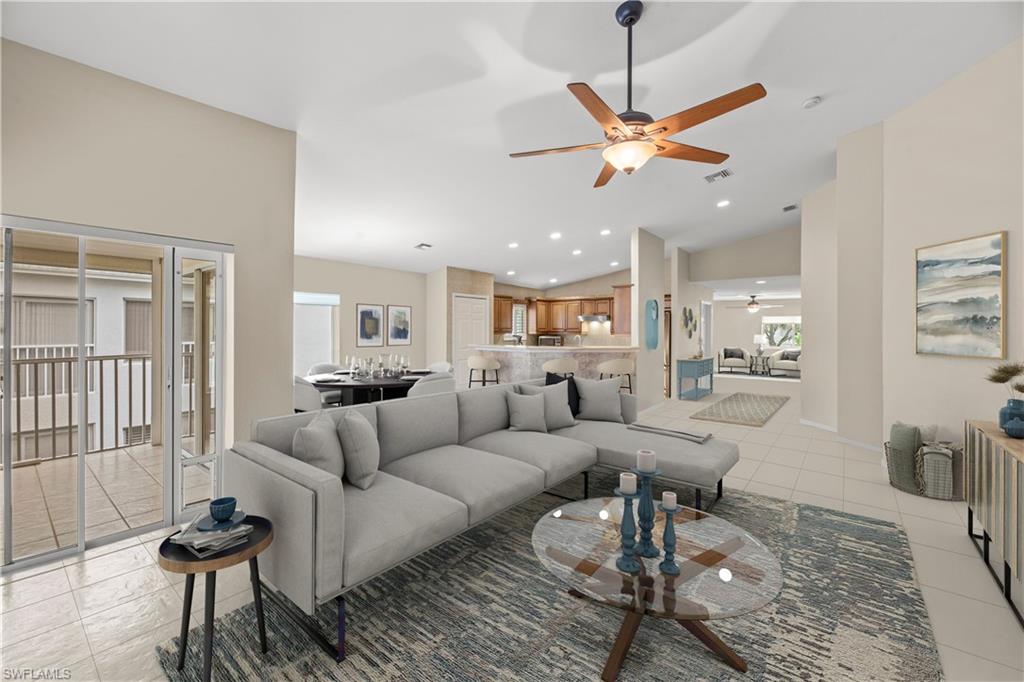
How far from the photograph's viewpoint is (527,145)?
4.03 m

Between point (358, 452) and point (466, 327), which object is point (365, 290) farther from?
point (358, 452)

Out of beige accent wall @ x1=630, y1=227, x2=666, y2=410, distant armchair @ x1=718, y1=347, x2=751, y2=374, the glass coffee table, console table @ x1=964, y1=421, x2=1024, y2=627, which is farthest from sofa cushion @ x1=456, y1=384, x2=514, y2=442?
distant armchair @ x1=718, y1=347, x2=751, y2=374

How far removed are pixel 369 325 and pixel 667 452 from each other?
6.46 metres

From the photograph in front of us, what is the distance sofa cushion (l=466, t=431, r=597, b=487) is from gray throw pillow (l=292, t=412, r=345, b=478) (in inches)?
46.1

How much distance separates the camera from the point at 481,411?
3.53m

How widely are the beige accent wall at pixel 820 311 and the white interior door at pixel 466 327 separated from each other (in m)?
5.77

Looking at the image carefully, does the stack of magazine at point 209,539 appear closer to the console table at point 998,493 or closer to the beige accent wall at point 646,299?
the console table at point 998,493

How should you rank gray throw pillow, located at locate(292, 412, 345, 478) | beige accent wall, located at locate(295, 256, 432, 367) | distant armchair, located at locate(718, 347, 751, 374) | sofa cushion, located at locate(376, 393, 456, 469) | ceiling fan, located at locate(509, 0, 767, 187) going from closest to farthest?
ceiling fan, located at locate(509, 0, 767, 187) < gray throw pillow, located at locate(292, 412, 345, 478) < sofa cushion, located at locate(376, 393, 456, 469) < beige accent wall, located at locate(295, 256, 432, 367) < distant armchair, located at locate(718, 347, 751, 374)

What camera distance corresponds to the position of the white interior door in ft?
29.5

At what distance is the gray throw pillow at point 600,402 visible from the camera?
13.3 feet

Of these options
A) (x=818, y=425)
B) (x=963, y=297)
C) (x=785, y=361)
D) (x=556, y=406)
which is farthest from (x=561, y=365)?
(x=785, y=361)

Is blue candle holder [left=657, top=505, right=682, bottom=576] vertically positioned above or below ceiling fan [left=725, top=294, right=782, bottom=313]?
below

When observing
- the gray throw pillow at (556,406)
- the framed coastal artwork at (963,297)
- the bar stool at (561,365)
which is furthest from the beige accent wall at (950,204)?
the bar stool at (561,365)

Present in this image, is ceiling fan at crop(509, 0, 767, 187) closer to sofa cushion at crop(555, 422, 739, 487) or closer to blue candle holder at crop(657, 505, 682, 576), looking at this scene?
blue candle holder at crop(657, 505, 682, 576)
